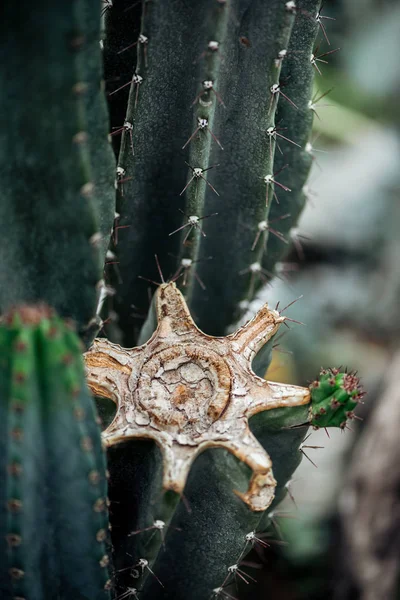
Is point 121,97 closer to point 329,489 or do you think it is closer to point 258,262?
point 258,262

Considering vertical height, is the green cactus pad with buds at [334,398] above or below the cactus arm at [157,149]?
below

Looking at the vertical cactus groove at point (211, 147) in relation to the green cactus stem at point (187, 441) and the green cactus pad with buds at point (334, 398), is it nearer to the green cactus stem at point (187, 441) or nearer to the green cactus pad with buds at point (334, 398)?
the green cactus stem at point (187, 441)

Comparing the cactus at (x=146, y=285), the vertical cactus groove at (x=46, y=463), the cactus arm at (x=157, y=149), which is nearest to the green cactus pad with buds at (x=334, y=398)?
the cactus at (x=146, y=285)

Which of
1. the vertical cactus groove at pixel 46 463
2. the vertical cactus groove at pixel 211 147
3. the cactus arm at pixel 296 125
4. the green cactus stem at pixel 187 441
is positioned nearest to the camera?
the vertical cactus groove at pixel 46 463

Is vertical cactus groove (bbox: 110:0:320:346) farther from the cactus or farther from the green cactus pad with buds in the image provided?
the green cactus pad with buds

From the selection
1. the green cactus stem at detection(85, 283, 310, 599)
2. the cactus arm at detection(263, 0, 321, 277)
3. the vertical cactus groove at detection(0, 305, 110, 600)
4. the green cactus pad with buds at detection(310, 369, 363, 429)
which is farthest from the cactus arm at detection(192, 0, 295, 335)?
the vertical cactus groove at detection(0, 305, 110, 600)

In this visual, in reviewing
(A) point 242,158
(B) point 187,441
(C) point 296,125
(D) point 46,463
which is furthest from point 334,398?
(C) point 296,125

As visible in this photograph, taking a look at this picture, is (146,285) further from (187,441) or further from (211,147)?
(187,441)

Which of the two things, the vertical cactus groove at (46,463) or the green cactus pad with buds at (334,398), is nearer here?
the vertical cactus groove at (46,463)
